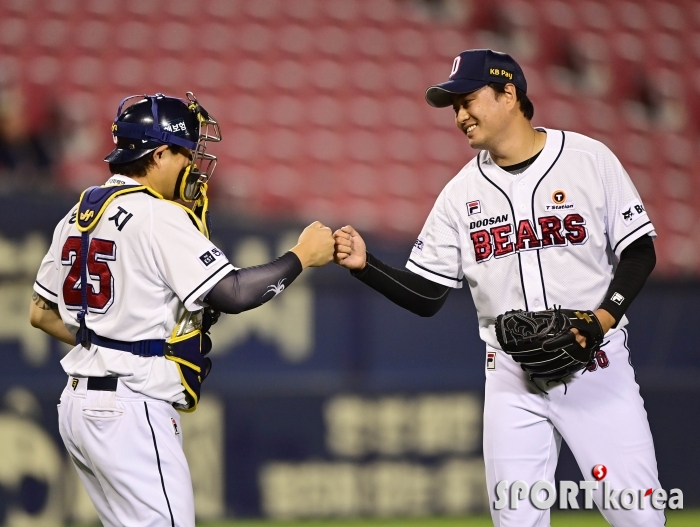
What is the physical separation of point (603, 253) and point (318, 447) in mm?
3024

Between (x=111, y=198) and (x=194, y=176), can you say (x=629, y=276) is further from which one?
(x=111, y=198)

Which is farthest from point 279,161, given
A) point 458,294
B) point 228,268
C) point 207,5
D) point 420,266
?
point 228,268

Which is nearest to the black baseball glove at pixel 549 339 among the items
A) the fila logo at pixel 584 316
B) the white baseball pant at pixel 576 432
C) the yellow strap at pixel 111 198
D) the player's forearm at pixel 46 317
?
the fila logo at pixel 584 316

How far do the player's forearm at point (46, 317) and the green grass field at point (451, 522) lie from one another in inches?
105

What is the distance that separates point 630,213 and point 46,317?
6.70 feet

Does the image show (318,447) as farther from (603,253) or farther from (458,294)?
(603,253)

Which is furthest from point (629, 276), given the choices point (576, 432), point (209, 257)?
point (209, 257)

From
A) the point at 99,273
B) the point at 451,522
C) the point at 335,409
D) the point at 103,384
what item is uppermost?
the point at 99,273

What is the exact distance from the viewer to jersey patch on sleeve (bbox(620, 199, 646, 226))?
3113mm

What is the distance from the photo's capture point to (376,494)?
18.7 feet

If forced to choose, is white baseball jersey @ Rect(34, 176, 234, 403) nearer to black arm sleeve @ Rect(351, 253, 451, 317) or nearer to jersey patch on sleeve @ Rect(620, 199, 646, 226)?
black arm sleeve @ Rect(351, 253, 451, 317)

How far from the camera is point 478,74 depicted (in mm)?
3223

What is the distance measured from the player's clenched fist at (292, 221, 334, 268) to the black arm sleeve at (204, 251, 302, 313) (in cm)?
15

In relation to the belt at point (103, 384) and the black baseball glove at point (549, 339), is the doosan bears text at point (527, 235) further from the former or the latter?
the belt at point (103, 384)
